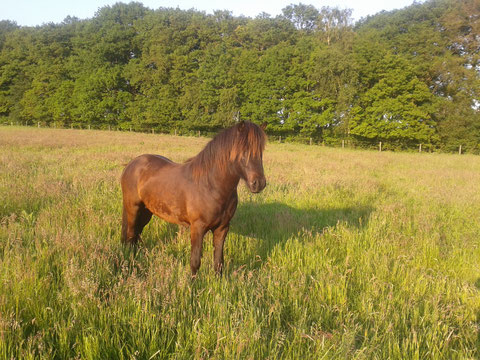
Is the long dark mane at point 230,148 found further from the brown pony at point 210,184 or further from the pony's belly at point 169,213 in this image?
the pony's belly at point 169,213

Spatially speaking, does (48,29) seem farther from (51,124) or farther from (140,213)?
(140,213)

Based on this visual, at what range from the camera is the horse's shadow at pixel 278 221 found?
14.3 feet

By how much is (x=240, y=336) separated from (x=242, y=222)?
10.7ft

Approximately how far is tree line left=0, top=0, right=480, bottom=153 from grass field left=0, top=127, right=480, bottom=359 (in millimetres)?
34328

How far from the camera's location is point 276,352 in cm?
190

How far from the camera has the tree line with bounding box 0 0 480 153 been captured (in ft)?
112

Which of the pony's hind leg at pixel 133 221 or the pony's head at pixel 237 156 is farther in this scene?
the pony's hind leg at pixel 133 221

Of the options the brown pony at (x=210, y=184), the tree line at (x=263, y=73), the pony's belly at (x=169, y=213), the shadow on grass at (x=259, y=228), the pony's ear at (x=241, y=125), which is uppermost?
the tree line at (x=263, y=73)

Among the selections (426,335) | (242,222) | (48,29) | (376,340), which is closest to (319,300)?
(376,340)

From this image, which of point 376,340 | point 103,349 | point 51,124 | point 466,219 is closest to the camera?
point 103,349

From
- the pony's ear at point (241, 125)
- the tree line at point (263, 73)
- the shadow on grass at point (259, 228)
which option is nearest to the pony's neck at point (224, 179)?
the pony's ear at point (241, 125)

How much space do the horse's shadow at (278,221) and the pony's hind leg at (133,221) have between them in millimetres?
1575

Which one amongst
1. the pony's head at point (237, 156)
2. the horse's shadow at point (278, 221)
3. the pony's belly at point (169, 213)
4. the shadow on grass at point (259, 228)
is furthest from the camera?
the horse's shadow at point (278, 221)

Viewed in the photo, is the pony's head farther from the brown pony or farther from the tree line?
the tree line
